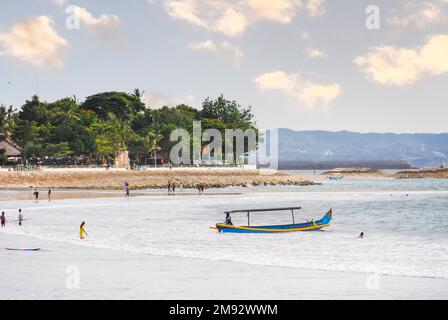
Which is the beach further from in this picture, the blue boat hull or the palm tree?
the palm tree

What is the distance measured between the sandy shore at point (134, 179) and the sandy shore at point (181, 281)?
75646mm

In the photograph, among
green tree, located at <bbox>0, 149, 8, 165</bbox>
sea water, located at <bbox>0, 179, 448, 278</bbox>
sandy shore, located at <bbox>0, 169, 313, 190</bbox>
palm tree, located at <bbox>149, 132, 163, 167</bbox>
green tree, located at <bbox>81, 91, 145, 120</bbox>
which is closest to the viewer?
sea water, located at <bbox>0, 179, 448, 278</bbox>

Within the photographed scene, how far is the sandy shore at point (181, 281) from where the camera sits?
71.5ft

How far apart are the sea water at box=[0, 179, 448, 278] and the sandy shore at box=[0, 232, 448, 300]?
2295 mm

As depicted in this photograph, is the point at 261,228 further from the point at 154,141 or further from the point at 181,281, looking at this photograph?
the point at 154,141

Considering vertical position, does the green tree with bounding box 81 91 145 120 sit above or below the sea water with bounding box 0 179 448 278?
above

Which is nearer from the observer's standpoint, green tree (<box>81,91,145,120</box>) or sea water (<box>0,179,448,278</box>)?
sea water (<box>0,179,448,278</box>)

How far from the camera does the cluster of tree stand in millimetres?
128625

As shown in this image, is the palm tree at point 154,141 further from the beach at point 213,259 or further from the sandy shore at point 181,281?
the sandy shore at point 181,281

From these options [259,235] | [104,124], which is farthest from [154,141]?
[259,235]

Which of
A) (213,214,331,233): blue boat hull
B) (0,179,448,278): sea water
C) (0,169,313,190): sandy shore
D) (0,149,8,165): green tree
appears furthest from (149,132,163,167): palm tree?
(213,214,331,233): blue boat hull

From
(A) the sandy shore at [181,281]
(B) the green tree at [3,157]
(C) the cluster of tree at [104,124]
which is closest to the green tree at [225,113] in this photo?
(C) the cluster of tree at [104,124]
